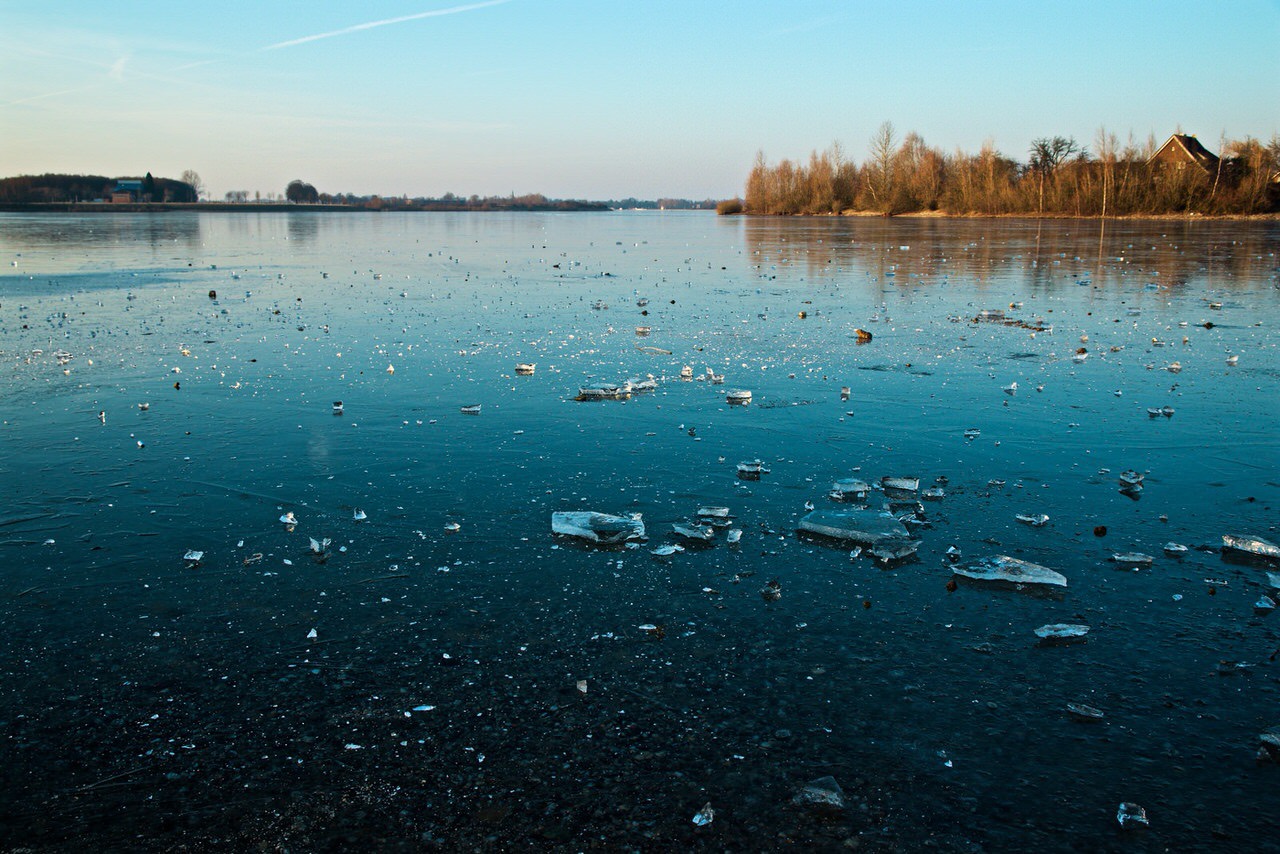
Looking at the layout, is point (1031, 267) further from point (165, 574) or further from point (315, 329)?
point (165, 574)

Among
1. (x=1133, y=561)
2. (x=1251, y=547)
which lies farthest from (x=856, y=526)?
(x=1251, y=547)

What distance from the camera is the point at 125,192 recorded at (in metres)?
144

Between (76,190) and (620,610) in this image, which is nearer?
(620,610)

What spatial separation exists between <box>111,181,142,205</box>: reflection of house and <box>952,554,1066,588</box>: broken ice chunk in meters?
161

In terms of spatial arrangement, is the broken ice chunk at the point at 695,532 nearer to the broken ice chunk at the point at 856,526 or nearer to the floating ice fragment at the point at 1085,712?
the broken ice chunk at the point at 856,526

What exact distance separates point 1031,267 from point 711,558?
22.2 meters

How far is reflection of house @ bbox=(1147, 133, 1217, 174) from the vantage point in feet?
243

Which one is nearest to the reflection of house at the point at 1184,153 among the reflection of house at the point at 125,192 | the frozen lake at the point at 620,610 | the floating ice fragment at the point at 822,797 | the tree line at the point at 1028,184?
the tree line at the point at 1028,184

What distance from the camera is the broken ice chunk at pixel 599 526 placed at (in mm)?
5194

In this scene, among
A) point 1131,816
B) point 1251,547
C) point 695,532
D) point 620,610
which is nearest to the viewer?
point 1131,816

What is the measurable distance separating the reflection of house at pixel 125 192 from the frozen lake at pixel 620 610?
156m

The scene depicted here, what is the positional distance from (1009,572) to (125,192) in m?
172

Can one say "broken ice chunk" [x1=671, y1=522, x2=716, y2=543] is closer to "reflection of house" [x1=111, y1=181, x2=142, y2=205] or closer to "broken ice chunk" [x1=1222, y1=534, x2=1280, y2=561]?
"broken ice chunk" [x1=1222, y1=534, x2=1280, y2=561]

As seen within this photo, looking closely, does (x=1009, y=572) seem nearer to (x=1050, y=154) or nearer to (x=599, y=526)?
(x=599, y=526)
